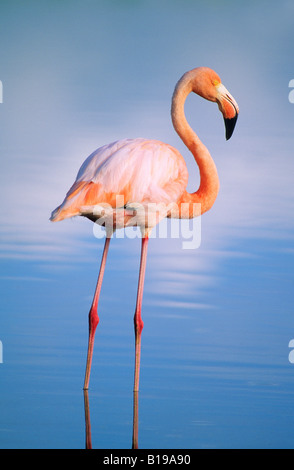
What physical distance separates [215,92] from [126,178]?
3.63 ft

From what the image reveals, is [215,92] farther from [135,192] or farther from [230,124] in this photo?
[135,192]

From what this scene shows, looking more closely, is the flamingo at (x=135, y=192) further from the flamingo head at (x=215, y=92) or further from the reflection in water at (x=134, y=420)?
the flamingo head at (x=215, y=92)

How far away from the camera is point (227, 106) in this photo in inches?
206

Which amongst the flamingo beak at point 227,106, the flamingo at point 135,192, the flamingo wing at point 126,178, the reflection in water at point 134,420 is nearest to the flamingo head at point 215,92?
the flamingo beak at point 227,106

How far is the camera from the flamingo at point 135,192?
4.50 meters

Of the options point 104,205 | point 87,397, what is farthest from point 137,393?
point 104,205

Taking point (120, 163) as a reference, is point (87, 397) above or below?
below

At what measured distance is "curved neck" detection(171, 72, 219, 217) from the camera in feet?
16.8

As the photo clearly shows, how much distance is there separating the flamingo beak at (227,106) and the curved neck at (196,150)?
0.71ft

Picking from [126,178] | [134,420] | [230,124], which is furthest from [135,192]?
[134,420]
